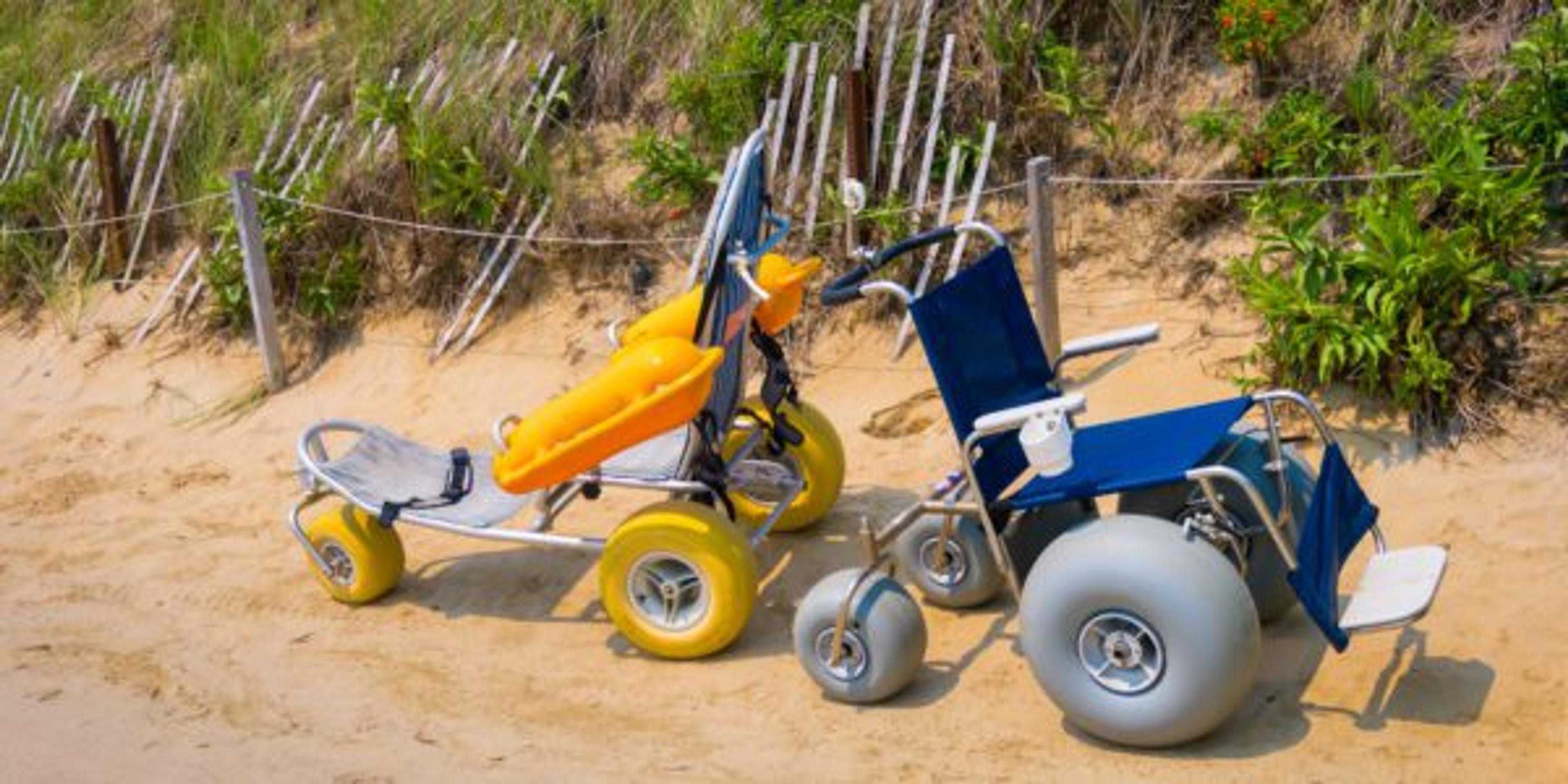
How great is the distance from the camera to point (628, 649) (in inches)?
210

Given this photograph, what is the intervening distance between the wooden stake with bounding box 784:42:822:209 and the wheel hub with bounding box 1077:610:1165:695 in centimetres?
394

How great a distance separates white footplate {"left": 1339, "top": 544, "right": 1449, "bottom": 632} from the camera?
4102 mm

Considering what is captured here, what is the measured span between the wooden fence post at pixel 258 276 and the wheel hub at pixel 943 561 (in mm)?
4441

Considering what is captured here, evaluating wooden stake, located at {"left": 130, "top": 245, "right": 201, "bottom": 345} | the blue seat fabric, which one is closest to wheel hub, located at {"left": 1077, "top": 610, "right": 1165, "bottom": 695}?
the blue seat fabric

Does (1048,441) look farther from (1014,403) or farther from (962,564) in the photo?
(962,564)

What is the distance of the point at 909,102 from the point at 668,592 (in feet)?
10.5

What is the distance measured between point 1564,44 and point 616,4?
15.8 ft

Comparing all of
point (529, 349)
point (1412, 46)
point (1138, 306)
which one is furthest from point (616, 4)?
point (1412, 46)

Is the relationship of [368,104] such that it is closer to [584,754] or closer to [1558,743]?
[584,754]

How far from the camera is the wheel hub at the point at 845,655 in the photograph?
15.1 ft

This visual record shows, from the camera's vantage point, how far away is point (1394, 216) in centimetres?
586

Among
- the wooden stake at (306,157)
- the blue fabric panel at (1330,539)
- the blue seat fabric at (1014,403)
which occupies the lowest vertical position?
the wooden stake at (306,157)

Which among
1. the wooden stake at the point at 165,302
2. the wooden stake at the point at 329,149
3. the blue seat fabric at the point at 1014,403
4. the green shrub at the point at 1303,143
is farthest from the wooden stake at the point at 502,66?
the blue seat fabric at the point at 1014,403

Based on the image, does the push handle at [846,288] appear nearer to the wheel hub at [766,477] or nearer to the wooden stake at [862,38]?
the wheel hub at [766,477]
